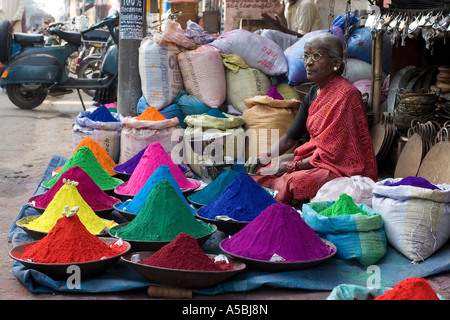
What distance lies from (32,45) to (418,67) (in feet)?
16.9

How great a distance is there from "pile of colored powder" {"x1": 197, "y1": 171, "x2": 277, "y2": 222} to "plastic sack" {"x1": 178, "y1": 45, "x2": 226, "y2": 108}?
5.64 ft

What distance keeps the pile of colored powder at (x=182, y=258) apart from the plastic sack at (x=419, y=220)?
0.80 metres

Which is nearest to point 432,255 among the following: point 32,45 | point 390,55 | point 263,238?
point 263,238

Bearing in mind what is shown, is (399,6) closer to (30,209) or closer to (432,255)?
(432,255)

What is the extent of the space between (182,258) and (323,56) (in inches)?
57.1

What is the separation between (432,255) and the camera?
2.42 metres

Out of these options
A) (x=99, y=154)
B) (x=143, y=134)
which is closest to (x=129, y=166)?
(x=99, y=154)

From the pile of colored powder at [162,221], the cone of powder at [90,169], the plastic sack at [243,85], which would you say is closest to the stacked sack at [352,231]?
the pile of colored powder at [162,221]

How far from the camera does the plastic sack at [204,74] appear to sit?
429 cm

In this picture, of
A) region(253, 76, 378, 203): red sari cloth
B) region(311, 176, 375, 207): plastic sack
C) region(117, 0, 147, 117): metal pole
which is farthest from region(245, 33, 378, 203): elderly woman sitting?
region(117, 0, 147, 117): metal pole

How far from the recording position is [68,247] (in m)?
2.13

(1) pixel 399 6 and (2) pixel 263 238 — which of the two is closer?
(2) pixel 263 238

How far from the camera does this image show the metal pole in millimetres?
4570

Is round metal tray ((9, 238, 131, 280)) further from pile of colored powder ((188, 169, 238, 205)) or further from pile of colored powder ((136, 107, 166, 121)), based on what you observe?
pile of colored powder ((136, 107, 166, 121))
